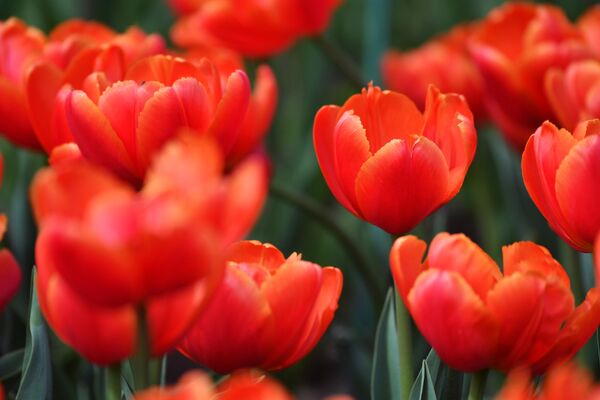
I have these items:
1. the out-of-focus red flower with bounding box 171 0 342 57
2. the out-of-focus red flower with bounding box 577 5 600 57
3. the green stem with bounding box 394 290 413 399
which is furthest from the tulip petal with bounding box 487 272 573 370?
the out-of-focus red flower with bounding box 171 0 342 57

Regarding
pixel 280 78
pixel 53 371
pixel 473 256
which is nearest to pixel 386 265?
pixel 53 371

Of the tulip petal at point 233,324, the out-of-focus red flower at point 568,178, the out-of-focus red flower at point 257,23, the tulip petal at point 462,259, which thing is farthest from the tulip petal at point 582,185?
the out-of-focus red flower at point 257,23

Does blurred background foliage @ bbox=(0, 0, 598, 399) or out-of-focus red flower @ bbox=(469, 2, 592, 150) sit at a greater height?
out-of-focus red flower @ bbox=(469, 2, 592, 150)

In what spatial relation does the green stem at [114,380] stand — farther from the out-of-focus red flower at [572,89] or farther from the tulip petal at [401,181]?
the out-of-focus red flower at [572,89]

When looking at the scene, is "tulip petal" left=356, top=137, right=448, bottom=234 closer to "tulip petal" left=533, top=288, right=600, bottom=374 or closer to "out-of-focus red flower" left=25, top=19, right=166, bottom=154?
"tulip petal" left=533, top=288, right=600, bottom=374

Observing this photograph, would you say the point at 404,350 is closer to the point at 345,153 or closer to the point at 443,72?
the point at 345,153
